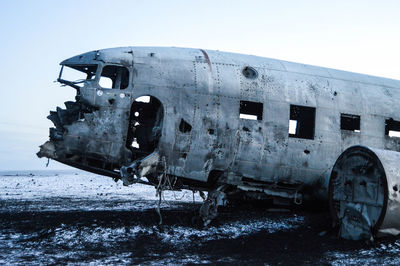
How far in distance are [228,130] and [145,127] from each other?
267 cm

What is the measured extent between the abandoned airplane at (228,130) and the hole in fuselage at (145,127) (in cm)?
3

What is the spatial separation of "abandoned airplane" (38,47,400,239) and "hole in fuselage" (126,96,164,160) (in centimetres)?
3

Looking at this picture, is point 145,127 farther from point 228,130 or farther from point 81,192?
point 81,192

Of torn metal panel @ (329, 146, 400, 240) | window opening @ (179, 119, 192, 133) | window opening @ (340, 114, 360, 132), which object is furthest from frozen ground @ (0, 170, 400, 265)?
window opening @ (340, 114, 360, 132)

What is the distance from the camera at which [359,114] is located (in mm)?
11102

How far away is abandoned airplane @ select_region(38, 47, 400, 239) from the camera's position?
9078 mm

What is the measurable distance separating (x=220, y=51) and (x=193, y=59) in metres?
1.32

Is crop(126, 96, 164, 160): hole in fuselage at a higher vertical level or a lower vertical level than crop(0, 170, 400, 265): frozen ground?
higher

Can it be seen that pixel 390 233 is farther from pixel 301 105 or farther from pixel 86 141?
pixel 86 141

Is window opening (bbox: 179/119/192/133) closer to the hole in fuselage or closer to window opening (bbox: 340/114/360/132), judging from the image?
the hole in fuselage

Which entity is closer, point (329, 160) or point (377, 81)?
point (329, 160)

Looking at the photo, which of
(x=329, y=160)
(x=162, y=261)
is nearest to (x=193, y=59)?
(x=329, y=160)

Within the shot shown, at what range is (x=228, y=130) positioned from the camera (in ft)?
32.9

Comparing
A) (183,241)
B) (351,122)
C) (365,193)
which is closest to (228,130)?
(183,241)
